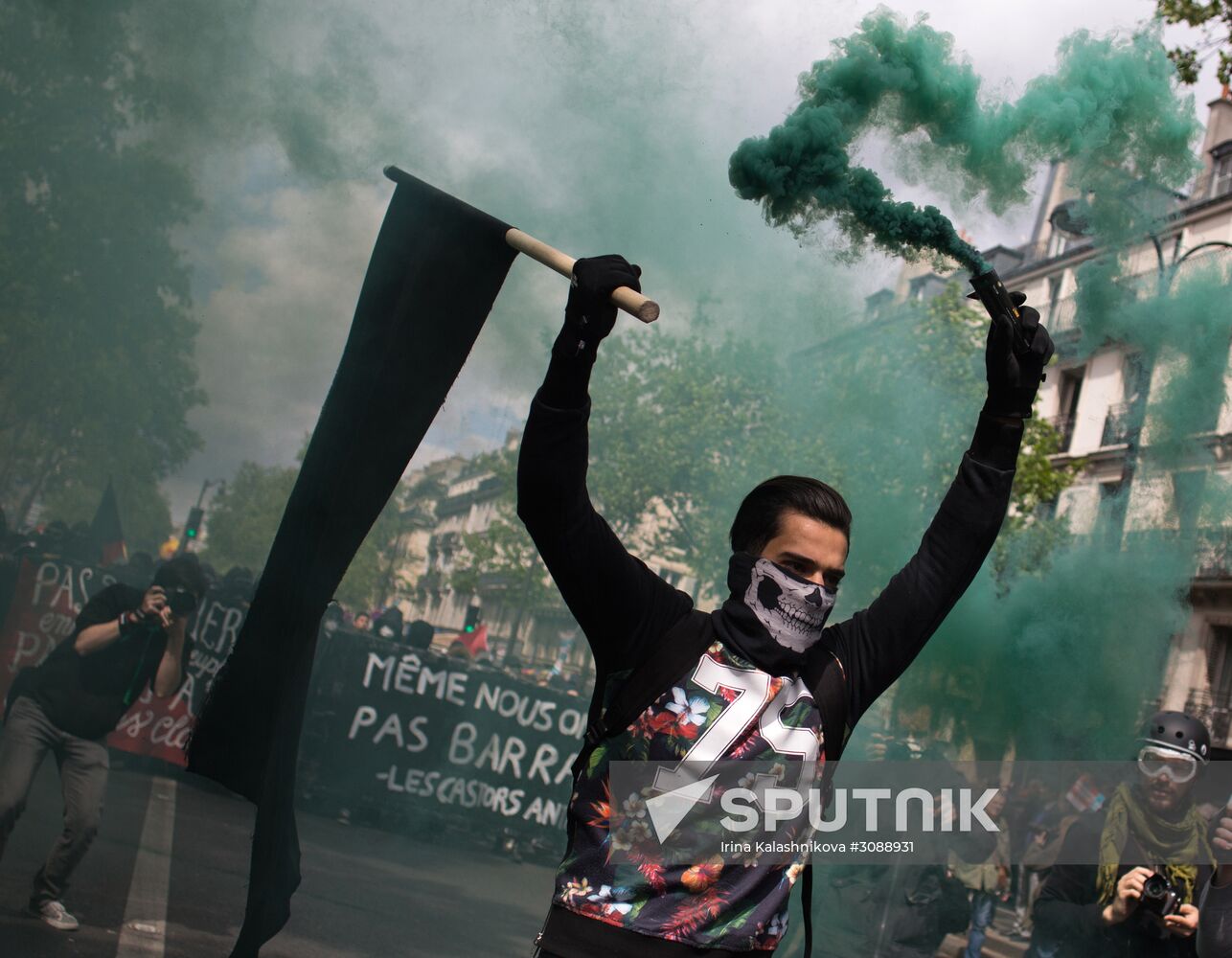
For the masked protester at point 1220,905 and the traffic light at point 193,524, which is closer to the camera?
the masked protester at point 1220,905

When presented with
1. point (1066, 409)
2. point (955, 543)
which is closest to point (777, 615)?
point (955, 543)

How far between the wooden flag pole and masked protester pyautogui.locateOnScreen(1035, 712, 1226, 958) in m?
2.94

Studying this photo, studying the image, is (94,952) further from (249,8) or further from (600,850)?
(249,8)

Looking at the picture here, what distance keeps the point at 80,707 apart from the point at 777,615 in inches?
159

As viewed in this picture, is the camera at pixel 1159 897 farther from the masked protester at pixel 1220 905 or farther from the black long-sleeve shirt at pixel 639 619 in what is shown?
the black long-sleeve shirt at pixel 639 619

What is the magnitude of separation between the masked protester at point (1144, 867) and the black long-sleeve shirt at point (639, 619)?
8.14 feet

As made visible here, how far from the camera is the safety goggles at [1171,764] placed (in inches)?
172

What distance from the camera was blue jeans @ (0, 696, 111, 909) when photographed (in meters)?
4.87

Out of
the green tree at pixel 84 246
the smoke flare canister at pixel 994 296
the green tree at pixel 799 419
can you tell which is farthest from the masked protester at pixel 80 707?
the green tree at pixel 799 419

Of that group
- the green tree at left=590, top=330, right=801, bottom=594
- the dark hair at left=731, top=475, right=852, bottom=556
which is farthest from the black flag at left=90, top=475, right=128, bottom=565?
the dark hair at left=731, top=475, right=852, bottom=556

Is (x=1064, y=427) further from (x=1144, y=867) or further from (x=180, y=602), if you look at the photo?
(x=180, y=602)

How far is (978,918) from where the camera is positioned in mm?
7965

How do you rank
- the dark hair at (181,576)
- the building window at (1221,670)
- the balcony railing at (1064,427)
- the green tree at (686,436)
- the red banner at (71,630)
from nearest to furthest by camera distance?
the dark hair at (181,576)
the red banner at (71,630)
the green tree at (686,436)
the building window at (1221,670)
the balcony railing at (1064,427)

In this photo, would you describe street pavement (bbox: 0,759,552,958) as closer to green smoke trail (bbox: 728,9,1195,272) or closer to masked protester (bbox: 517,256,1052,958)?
masked protester (bbox: 517,256,1052,958)
